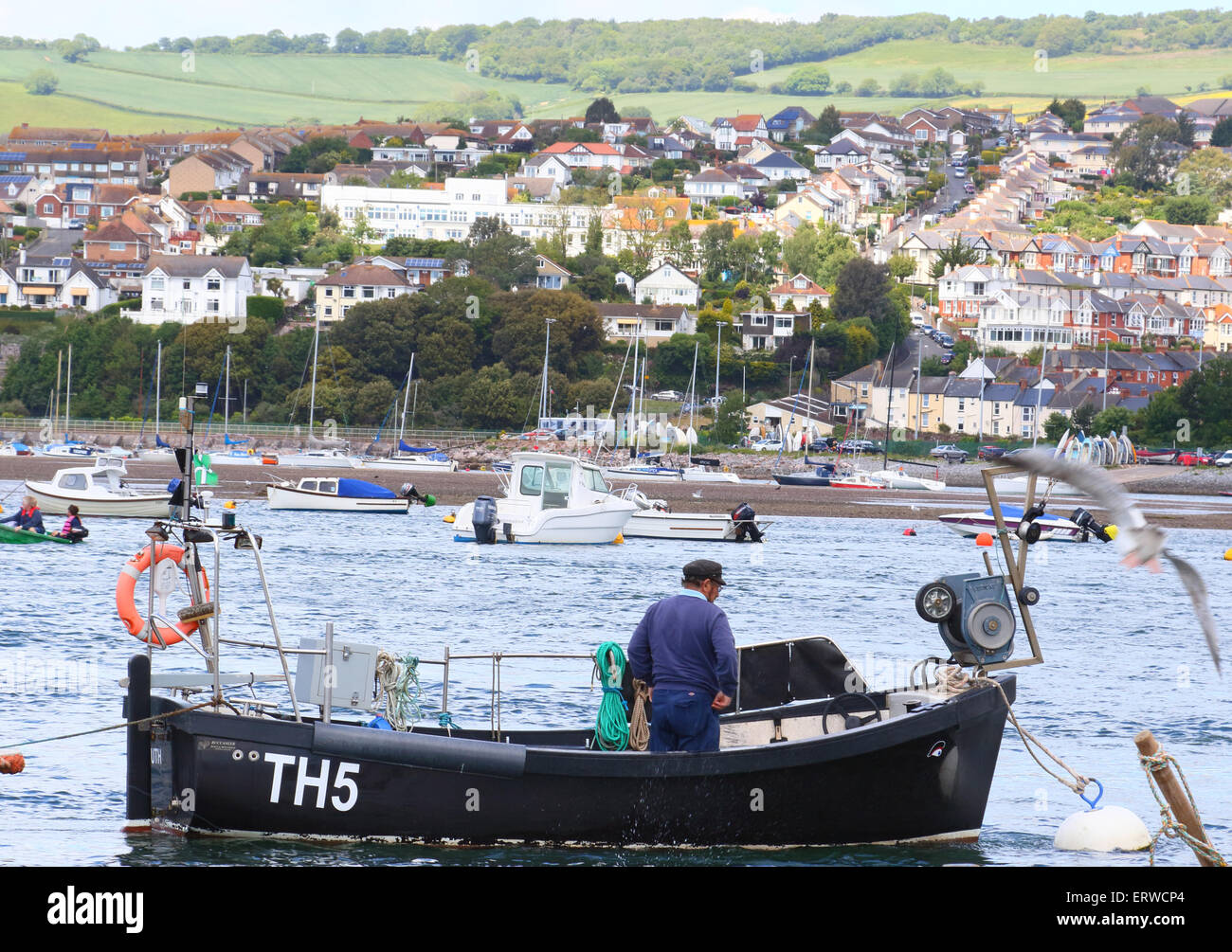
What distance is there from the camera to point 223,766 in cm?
1153

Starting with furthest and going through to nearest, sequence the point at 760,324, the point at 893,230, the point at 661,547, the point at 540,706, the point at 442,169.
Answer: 1. the point at 442,169
2. the point at 893,230
3. the point at 760,324
4. the point at 661,547
5. the point at 540,706

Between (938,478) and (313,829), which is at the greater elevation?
(313,829)

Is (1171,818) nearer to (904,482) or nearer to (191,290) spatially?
(904,482)

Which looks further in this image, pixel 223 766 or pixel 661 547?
pixel 661 547

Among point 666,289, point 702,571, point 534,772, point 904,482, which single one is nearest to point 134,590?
point 534,772

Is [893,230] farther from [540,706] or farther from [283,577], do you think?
[540,706]

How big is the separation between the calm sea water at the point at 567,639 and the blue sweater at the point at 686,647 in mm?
1299

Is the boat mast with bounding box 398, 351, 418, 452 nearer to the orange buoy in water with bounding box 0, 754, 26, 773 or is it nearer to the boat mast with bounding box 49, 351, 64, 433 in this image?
the boat mast with bounding box 49, 351, 64, 433

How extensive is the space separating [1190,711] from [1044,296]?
114 m

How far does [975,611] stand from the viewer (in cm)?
1220

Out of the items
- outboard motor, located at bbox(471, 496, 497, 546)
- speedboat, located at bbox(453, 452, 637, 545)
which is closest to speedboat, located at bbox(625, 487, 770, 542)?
speedboat, located at bbox(453, 452, 637, 545)

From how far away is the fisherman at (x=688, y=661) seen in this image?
1102 centimetres

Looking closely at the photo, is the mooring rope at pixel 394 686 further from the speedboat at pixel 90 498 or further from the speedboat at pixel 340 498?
the speedboat at pixel 340 498
